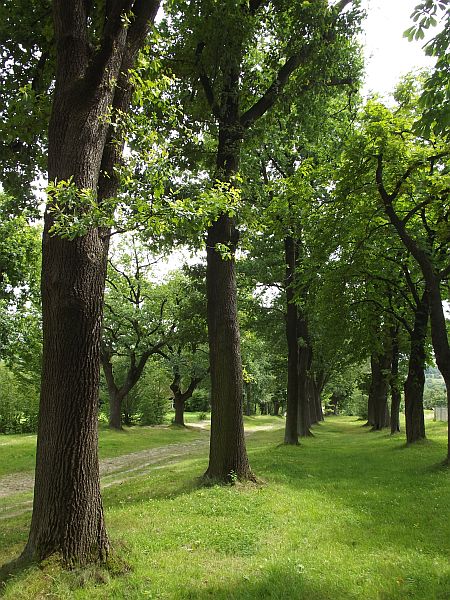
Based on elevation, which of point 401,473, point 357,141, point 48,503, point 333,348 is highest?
point 357,141

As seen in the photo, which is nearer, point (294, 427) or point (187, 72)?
point (187, 72)

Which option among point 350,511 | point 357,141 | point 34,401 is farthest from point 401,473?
point 34,401

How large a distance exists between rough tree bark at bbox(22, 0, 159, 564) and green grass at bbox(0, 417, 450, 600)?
0.50 meters

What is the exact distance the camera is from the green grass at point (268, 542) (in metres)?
4.95

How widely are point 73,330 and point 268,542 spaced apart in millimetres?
4014

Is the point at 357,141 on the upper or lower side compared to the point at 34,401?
upper

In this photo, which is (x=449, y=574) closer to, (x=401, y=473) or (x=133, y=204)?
(x=133, y=204)

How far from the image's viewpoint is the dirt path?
1073cm

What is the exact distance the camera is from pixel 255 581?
204 inches

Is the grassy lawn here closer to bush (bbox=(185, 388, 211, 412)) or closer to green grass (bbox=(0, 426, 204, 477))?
green grass (bbox=(0, 426, 204, 477))

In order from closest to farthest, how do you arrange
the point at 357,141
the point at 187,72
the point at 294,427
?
1. the point at 187,72
2. the point at 357,141
3. the point at 294,427

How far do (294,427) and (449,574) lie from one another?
14414 millimetres

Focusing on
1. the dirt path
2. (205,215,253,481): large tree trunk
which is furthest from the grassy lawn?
(205,215,253,481): large tree trunk

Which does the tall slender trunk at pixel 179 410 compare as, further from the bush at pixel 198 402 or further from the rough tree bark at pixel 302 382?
the bush at pixel 198 402
